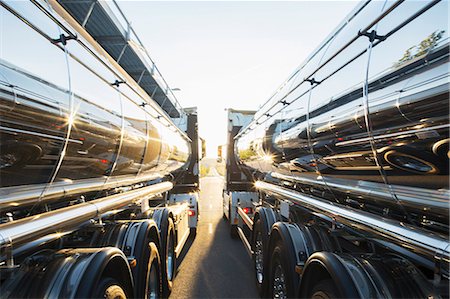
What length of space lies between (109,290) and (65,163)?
3.18 feet

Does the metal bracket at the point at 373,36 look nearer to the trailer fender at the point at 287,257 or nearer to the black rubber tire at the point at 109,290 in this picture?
the trailer fender at the point at 287,257

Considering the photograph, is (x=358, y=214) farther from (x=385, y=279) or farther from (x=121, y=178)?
(x=121, y=178)

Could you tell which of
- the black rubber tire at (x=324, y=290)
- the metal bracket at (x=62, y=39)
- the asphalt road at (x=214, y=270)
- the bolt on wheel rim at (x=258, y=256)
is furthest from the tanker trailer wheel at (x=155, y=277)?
the metal bracket at (x=62, y=39)

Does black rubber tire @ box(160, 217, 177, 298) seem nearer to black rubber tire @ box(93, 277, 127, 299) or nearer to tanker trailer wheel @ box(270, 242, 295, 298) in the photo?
tanker trailer wheel @ box(270, 242, 295, 298)

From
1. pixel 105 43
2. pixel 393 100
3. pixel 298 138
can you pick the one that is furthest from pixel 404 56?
pixel 105 43

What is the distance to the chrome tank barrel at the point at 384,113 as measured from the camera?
4.78 ft

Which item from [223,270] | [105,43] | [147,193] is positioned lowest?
[223,270]

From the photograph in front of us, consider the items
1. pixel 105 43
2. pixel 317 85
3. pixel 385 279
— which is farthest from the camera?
pixel 105 43

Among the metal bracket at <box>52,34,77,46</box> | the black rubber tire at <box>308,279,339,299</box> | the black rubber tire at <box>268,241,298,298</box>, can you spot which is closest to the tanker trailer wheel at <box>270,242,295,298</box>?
the black rubber tire at <box>268,241,298,298</box>

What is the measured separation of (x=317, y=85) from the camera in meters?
2.78

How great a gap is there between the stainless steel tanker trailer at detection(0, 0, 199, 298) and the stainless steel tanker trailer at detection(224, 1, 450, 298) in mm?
1544

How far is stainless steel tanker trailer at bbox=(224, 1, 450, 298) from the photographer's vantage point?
1.49 metres

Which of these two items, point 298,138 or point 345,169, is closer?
point 345,169

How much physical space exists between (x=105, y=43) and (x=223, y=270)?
509 centimetres
